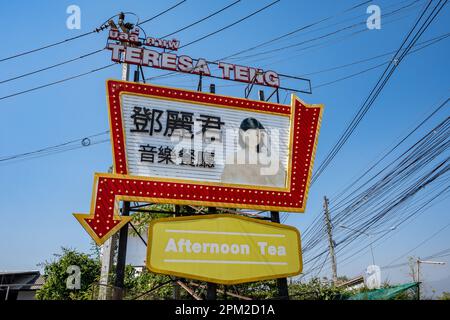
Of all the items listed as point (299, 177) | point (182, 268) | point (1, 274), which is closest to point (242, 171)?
point (299, 177)

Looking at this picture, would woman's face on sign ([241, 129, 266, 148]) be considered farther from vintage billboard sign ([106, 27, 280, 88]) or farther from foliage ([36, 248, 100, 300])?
foliage ([36, 248, 100, 300])

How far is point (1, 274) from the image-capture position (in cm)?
2455

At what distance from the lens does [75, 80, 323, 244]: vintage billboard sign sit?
28.9ft

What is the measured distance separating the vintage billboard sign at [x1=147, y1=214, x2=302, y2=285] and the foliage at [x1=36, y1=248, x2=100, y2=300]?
10.7 meters

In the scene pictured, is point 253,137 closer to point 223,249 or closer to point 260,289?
point 223,249

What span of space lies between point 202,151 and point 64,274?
12552 millimetres

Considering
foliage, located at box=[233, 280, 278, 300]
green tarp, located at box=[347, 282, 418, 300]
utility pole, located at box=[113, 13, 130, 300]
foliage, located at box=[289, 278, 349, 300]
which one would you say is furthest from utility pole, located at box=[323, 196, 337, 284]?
utility pole, located at box=[113, 13, 130, 300]

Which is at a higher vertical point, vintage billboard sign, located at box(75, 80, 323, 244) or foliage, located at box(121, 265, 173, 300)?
vintage billboard sign, located at box(75, 80, 323, 244)

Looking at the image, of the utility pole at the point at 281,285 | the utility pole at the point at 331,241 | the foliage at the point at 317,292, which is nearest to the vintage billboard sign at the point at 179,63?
the utility pole at the point at 281,285

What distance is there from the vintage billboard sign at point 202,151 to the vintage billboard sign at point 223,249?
0.56 meters

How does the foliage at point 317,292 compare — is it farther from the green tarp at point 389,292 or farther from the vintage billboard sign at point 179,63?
the vintage billboard sign at point 179,63

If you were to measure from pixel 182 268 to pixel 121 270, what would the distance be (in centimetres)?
137

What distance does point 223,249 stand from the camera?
862cm

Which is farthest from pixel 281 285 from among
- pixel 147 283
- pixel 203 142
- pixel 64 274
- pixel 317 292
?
pixel 64 274
